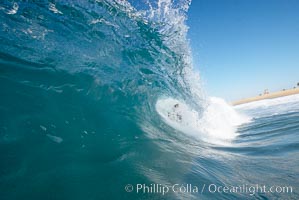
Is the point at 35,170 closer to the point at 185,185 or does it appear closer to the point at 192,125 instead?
the point at 185,185

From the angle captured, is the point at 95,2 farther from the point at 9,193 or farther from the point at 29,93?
the point at 9,193

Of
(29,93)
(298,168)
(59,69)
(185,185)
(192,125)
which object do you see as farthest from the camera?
(192,125)

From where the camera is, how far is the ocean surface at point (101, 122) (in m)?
2.73

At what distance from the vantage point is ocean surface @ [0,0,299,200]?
2.73 meters

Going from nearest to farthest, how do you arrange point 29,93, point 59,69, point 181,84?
point 29,93 → point 59,69 → point 181,84

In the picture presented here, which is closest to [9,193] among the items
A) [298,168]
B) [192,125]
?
[298,168]

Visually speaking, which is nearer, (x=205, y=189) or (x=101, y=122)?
(x=205, y=189)

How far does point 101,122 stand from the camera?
201 inches

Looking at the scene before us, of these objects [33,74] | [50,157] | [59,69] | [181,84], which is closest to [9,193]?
[50,157]

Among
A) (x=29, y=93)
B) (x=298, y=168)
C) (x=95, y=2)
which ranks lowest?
(x=29, y=93)

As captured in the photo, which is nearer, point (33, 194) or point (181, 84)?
point (33, 194)

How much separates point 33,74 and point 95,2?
7.07 feet

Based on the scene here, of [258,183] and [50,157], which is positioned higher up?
[258,183]

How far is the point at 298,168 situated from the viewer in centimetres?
316
